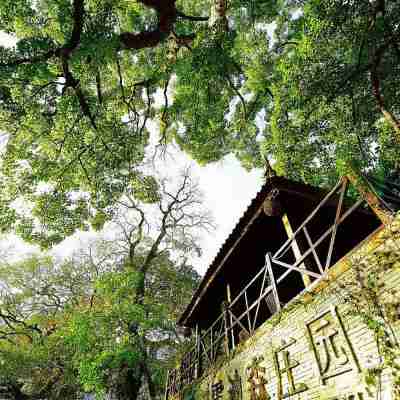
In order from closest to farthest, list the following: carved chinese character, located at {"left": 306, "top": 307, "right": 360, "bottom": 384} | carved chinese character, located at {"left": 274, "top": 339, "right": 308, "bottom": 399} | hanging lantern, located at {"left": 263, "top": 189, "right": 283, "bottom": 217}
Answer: carved chinese character, located at {"left": 306, "top": 307, "right": 360, "bottom": 384}, carved chinese character, located at {"left": 274, "top": 339, "right": 308, "bottom": 399}, hanging lantern, located at {"left": 263, "top": 189, "right": 283, "bottom": 217}

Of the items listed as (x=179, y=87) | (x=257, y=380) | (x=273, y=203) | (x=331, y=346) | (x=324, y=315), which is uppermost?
(x=179, y=87)

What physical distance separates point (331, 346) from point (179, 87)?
10980 millimetres

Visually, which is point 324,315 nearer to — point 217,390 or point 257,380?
point 257,380

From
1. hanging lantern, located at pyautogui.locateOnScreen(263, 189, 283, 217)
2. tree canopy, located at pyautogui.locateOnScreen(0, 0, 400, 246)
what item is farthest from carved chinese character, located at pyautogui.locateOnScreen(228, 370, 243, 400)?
tree canopy, located at pyautogui.locateOnScreen(0, 0, 400, 246)

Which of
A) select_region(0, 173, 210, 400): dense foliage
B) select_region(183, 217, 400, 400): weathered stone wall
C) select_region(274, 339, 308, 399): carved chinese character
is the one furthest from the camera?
select_region(0, 173, 210, 400): dense foliage

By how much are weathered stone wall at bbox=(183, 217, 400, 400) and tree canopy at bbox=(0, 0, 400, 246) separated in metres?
6.36

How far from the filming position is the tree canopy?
24.3 feet

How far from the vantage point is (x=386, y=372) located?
9.48 feet

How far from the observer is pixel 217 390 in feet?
21.3

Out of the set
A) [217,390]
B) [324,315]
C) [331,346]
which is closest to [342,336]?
[331,346]

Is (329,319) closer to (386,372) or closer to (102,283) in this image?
(386,372)

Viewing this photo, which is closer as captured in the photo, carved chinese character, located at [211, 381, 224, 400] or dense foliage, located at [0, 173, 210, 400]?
carved chinese character, located at [211, 381, 224, 400]

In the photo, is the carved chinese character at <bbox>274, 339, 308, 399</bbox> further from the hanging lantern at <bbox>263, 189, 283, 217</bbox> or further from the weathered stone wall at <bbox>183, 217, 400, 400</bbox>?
the hanging lantern at <bbox>263, 189, 283, 217</bbox>

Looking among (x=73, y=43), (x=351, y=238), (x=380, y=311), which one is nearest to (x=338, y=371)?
(x=380, y=311)
